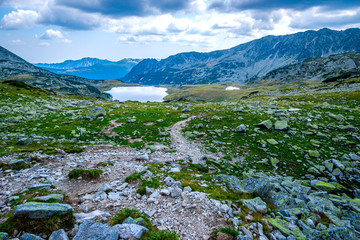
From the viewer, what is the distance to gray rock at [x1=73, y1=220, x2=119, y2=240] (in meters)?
5.85

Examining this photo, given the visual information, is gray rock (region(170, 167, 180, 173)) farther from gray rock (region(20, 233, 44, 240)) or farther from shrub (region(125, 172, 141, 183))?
gray rock (region(20, 233, 44, 240))

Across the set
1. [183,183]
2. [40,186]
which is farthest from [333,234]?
[40,186]

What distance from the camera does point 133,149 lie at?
19141 millimetres

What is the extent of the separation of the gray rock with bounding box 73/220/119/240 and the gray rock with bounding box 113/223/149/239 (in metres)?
0.21

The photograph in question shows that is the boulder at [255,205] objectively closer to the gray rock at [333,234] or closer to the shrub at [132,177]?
the gray rock at [333,234]

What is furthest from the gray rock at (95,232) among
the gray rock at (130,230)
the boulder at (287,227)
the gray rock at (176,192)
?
the boulder at (287,227)

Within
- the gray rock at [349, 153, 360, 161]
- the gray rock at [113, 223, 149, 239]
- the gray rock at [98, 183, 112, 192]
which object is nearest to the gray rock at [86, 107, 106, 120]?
the gray rock at [98, 183, 112, 192]

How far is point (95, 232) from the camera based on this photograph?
19.7ft

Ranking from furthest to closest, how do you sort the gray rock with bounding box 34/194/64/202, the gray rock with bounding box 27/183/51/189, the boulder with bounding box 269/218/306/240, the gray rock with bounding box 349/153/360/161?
the gray rock with bounding box 349/153/360/161
the gray rock with bounding box 27/183/51/189
the gray rock with bounding box 34/194/64/202
the boulder with bounding box 269/218/306/240

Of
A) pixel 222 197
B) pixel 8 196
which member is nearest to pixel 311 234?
pixel 222 197

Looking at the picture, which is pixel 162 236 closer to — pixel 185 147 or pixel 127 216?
pixel 127 216

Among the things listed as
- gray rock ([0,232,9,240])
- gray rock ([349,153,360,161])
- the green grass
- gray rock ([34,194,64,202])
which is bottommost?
gray rock ([349,153,360,161])

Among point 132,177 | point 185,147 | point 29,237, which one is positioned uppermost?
point 29,237

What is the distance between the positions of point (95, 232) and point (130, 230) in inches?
49.8
